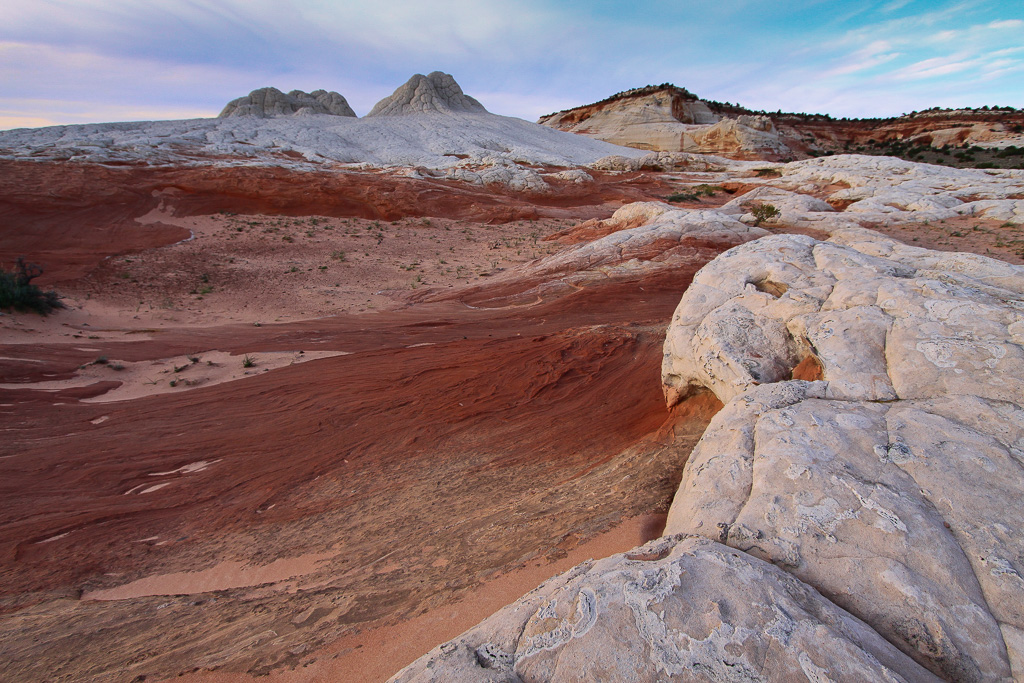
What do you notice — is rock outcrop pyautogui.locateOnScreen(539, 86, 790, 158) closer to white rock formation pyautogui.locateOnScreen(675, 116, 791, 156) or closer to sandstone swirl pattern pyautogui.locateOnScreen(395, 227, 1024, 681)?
white rock formation pyautogui.locateOnScreen(675, 116, 791, 156)

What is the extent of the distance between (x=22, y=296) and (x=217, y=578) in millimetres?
10476

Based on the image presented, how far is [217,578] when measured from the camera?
3.75 m

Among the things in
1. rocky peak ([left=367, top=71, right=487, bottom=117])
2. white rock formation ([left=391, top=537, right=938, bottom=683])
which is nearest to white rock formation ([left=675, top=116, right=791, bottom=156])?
rocky peak ([left=367, top=71, right=487, bottom=117])

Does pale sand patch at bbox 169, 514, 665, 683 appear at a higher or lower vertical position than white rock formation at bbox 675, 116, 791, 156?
lower

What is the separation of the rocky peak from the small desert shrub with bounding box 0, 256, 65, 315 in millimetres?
38357

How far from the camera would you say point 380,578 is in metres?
3.54

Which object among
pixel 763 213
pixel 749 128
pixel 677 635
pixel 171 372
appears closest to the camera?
pixel 677 635

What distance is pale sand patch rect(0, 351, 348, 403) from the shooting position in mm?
7363

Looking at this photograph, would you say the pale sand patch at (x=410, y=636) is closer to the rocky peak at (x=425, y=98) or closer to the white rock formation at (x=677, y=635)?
the white rock formation at (x=677, y=635)

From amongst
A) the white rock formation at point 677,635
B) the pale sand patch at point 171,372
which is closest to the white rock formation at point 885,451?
the white rock formation at point 677,635

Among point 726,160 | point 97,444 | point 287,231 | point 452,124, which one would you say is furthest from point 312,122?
point 97,444

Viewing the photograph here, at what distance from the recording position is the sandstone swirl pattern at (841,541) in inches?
74.2

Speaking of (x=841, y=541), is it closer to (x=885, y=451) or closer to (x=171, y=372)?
(x=885, y=451)

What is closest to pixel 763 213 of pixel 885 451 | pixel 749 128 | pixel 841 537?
pixel 885 451
